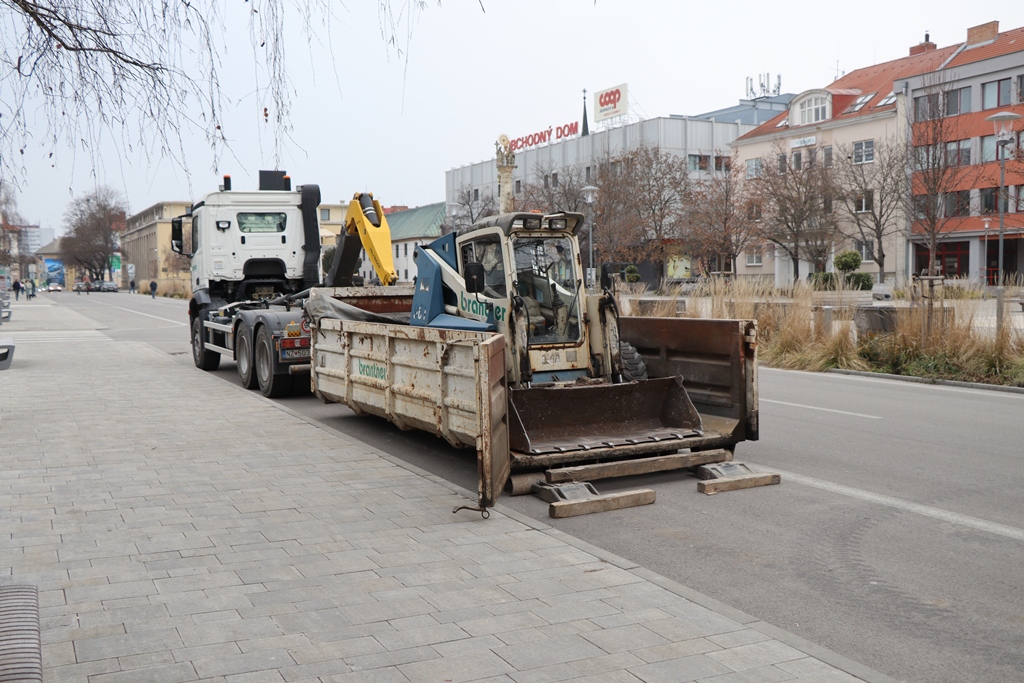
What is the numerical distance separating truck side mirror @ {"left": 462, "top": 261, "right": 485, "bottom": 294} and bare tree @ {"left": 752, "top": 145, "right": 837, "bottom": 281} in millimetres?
42995

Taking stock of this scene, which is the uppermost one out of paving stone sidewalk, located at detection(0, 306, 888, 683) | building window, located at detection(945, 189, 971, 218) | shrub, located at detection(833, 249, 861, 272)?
building window, located at detection(945, 189, 971, 218)

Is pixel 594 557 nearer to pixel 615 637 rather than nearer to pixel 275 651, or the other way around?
pixel 615 637

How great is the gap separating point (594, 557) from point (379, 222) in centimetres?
1005

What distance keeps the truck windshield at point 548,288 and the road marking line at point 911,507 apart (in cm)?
227

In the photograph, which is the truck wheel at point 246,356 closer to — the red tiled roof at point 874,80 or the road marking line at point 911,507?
the road marking line at point 911,507

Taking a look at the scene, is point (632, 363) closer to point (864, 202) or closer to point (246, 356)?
point (246, 356)

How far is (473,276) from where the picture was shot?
28.4 feet

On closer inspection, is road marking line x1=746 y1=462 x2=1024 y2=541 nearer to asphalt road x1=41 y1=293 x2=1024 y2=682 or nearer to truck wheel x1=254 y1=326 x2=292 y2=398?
asphalt road x1=41 y1=293 x2=1024 y2=682

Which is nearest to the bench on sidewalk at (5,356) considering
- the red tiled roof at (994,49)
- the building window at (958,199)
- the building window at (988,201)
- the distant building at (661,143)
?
the building window at (958,199)

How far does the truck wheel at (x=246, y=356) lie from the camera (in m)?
14.9

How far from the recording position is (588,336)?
30.4 ft

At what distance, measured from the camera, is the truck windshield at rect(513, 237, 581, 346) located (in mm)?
9070

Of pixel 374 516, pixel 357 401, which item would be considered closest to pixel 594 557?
pixel 374 516

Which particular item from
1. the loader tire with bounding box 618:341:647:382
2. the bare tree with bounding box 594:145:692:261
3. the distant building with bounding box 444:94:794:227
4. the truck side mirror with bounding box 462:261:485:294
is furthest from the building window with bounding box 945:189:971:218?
the truck side mirror with bounding box 462:261:485:294
